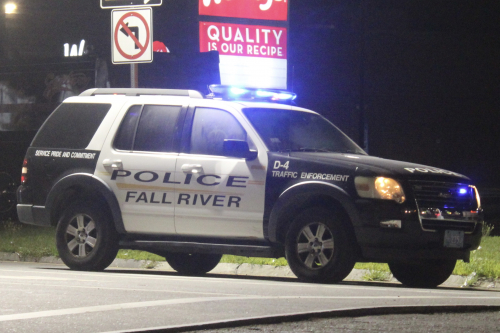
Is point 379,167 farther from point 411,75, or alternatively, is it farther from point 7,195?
point 411,75

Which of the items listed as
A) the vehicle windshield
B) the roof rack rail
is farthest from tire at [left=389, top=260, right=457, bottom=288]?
the roof rack rail

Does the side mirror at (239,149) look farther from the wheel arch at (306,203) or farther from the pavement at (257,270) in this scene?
the pavement at (257,270)

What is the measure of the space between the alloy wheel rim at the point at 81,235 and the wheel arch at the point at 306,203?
7.46 ft

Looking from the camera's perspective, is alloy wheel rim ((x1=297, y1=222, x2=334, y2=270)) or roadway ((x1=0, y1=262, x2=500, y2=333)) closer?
roadway ((x1=0, y1=262, x2=500, y2=333))

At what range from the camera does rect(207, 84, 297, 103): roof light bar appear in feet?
37.1

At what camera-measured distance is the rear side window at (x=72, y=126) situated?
11469 millimetres

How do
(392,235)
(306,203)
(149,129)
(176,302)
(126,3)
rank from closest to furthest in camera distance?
1. (176,302)
2. (392,235)
3. (306,203)
4. (149,129)
5. (126,3)

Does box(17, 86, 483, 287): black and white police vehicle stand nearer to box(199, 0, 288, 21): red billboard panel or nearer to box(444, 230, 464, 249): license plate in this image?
box(444, 230, 464, 249): license plate

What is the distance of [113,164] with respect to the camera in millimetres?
10992

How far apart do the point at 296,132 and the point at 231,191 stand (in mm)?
1027

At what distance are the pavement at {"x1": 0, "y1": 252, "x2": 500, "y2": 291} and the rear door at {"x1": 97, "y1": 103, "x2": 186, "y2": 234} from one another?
6.04ft

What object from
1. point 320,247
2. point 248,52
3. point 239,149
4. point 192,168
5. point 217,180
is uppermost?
point 248,52

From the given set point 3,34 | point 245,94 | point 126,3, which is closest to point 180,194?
point 245,94

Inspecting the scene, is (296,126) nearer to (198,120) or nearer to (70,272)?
(198,120)
